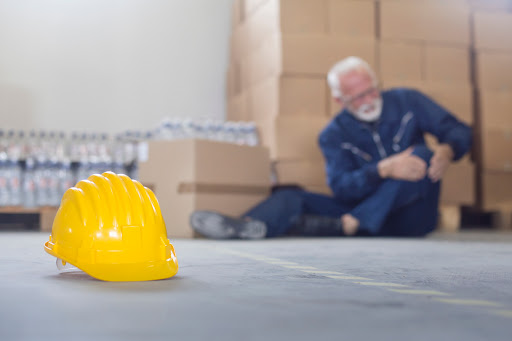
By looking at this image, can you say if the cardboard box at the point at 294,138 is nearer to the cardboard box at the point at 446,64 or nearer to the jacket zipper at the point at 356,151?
the jacket zipper at the point at 356,151

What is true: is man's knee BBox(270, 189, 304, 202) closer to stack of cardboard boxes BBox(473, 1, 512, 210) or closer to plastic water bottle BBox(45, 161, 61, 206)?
stack of cardboard boxes BBox(473, 1, 512, 210)

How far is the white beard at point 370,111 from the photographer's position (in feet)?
11.6

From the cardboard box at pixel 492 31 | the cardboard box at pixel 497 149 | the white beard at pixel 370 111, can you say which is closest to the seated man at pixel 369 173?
the white beard at pixel 370 111

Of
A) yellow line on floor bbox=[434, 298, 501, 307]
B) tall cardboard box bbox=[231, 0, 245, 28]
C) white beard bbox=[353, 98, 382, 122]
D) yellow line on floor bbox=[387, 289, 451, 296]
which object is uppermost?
tall cardboard box bbox=[231, 0, 245, 28]

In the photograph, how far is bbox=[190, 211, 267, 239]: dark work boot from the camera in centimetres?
309

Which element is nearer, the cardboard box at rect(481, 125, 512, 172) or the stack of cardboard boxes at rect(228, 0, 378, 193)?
the stack of cardboard boxes at rect(228, 0, 378, 193)

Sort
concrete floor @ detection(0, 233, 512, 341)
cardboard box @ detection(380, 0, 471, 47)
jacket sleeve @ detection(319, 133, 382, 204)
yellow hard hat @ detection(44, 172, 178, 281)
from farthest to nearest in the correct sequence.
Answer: cardboard box @ detection(380, 0, 471, 47)
jacket sleeve @ detection(319, 133, 382, 204)
yellow hard hat @ detection(44, 172, 178, 281)
concrete floor @ detection(0, 233, 512, 341)

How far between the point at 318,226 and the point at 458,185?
147 centimetres

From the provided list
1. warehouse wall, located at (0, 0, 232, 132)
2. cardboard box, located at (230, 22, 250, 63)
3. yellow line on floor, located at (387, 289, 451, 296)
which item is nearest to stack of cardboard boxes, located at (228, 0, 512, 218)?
cardboard box, located at (230, 22, 250, 63)

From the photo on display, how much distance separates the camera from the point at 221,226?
10.1 feet

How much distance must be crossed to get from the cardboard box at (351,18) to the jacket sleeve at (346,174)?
41.6 inches

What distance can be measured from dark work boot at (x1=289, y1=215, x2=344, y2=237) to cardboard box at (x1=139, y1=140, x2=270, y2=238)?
1.51ft

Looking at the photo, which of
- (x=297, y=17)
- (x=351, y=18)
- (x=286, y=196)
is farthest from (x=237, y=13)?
(x=286, y=196)

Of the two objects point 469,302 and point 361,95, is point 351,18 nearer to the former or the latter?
point 361,95
